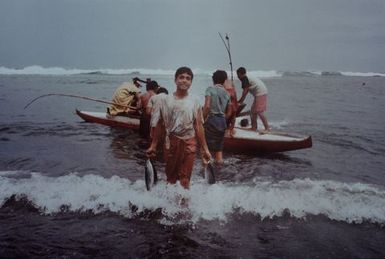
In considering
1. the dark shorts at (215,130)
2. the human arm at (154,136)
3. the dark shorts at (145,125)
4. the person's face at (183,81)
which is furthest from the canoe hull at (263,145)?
the person's face at (183,81)

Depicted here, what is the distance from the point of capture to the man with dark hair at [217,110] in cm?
755

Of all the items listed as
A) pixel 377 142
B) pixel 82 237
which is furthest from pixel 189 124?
pixel 377 142

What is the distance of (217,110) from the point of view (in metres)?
7.77

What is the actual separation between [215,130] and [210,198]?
7.26 ft

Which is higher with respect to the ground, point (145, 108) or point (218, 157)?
point (145, 108)

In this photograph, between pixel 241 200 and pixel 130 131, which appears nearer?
pixel 241 200

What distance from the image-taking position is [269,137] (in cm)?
1017

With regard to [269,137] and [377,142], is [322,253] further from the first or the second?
[377,142]

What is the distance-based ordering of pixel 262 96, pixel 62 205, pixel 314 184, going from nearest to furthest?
pixel 62 205 → pixel 314 184 → pixel 262 96

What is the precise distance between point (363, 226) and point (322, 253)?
1222 mm

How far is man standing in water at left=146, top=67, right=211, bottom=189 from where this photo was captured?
480cm

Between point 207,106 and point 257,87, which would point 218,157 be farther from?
point 257,87

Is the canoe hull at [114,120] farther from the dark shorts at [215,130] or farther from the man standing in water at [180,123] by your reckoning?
the man standing in water at [180,123]

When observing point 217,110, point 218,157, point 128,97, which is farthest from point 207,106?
point 128,97
